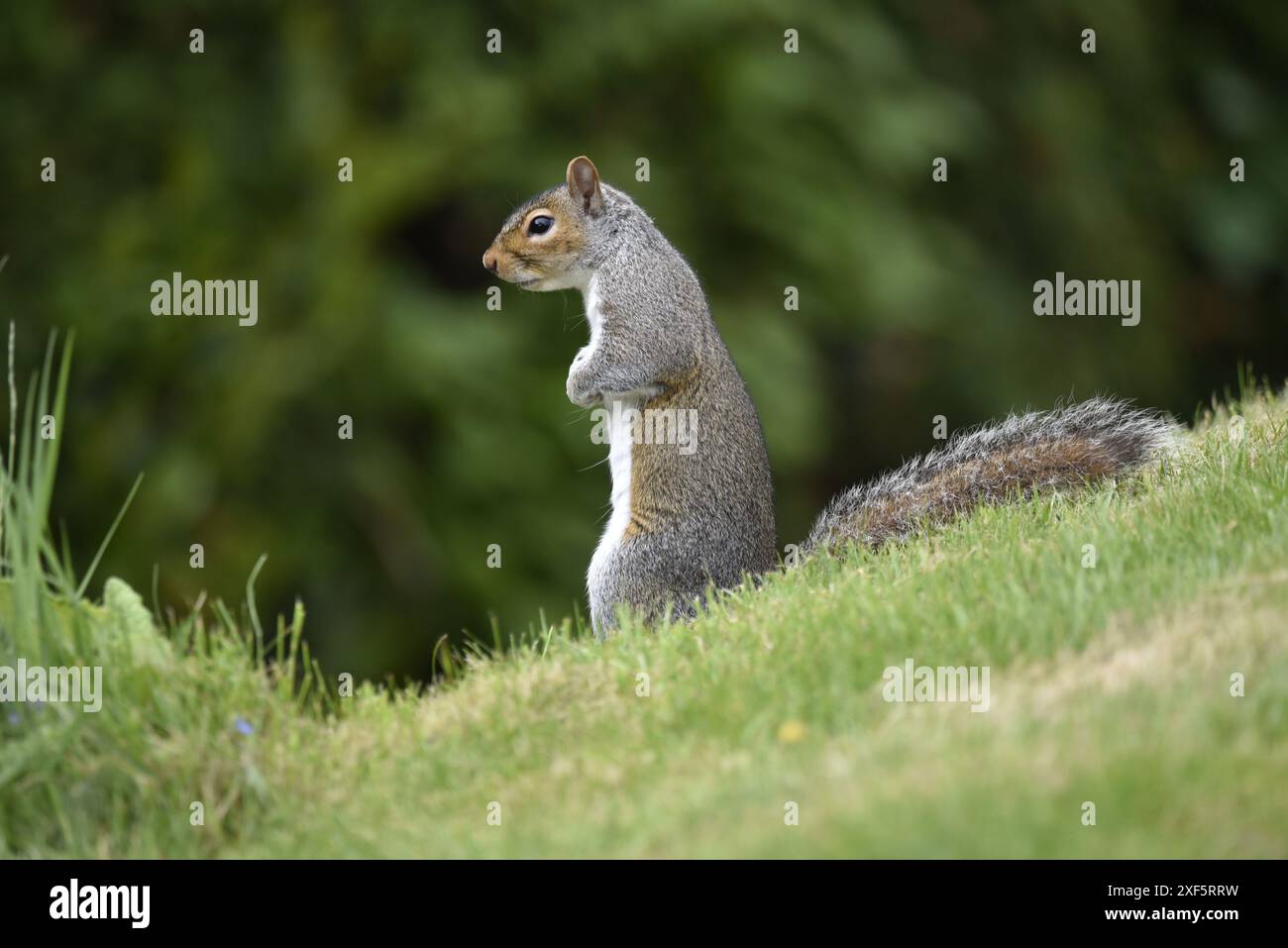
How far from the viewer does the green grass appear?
3.56m

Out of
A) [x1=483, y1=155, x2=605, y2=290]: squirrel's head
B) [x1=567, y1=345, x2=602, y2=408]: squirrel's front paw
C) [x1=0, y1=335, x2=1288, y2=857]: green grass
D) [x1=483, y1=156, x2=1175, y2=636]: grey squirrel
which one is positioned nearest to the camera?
[x1=0, y1=335, x2=1288, y2=857]: green grass

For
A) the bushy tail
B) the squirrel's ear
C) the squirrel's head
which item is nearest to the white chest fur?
the squirrel's head

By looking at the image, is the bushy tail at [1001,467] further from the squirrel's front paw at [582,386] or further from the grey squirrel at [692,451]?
the squirrel's front paw at [582,386]

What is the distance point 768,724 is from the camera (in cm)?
434

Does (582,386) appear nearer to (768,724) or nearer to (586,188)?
(586,188)

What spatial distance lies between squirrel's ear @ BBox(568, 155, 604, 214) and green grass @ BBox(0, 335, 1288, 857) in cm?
182

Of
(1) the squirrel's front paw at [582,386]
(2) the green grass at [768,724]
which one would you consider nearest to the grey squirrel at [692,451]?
(1) the squirrel's front paw at [582,386]

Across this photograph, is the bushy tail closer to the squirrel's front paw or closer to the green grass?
the green grass

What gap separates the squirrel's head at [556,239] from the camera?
6406 mm

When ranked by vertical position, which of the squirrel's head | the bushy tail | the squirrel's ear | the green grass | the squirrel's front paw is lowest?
the green grass

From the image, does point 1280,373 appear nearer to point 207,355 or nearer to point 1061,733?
point 207,355

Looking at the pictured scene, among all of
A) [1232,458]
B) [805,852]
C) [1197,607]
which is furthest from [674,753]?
[1232,458]

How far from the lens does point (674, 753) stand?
4.30 m

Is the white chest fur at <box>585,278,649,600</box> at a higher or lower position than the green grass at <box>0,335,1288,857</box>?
higher
